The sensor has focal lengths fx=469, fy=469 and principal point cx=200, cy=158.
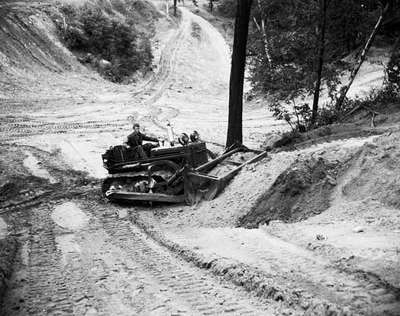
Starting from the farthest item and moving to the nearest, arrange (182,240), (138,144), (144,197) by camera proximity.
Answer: (138,144)
(144,197)
(182,240)

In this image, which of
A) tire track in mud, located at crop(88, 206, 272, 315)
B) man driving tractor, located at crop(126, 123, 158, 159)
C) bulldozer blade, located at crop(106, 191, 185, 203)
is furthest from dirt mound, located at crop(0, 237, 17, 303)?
man driving tractor, located at crop(126, 123, 158, 159)

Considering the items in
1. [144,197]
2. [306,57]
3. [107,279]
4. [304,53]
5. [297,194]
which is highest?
[304,53]

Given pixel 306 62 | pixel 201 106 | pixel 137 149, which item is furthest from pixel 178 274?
pixel 201 106

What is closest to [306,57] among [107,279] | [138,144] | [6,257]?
[138,144]

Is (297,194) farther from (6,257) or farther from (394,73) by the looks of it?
(394,73)

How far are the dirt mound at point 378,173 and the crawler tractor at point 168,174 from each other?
8.40ft

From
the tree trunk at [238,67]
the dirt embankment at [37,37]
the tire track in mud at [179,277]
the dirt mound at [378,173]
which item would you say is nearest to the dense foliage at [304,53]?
the tree trunk at [238,67]

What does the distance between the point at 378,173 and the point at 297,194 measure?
1498 millimetres

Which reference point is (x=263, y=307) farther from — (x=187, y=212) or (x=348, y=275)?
(x=187, y=212)

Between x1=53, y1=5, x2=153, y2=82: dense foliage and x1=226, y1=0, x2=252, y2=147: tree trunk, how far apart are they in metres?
19.6

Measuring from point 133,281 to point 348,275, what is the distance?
3076mm

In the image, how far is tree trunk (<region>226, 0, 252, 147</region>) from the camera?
39.4 ft

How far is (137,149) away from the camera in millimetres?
11734

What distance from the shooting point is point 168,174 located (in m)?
11.2
